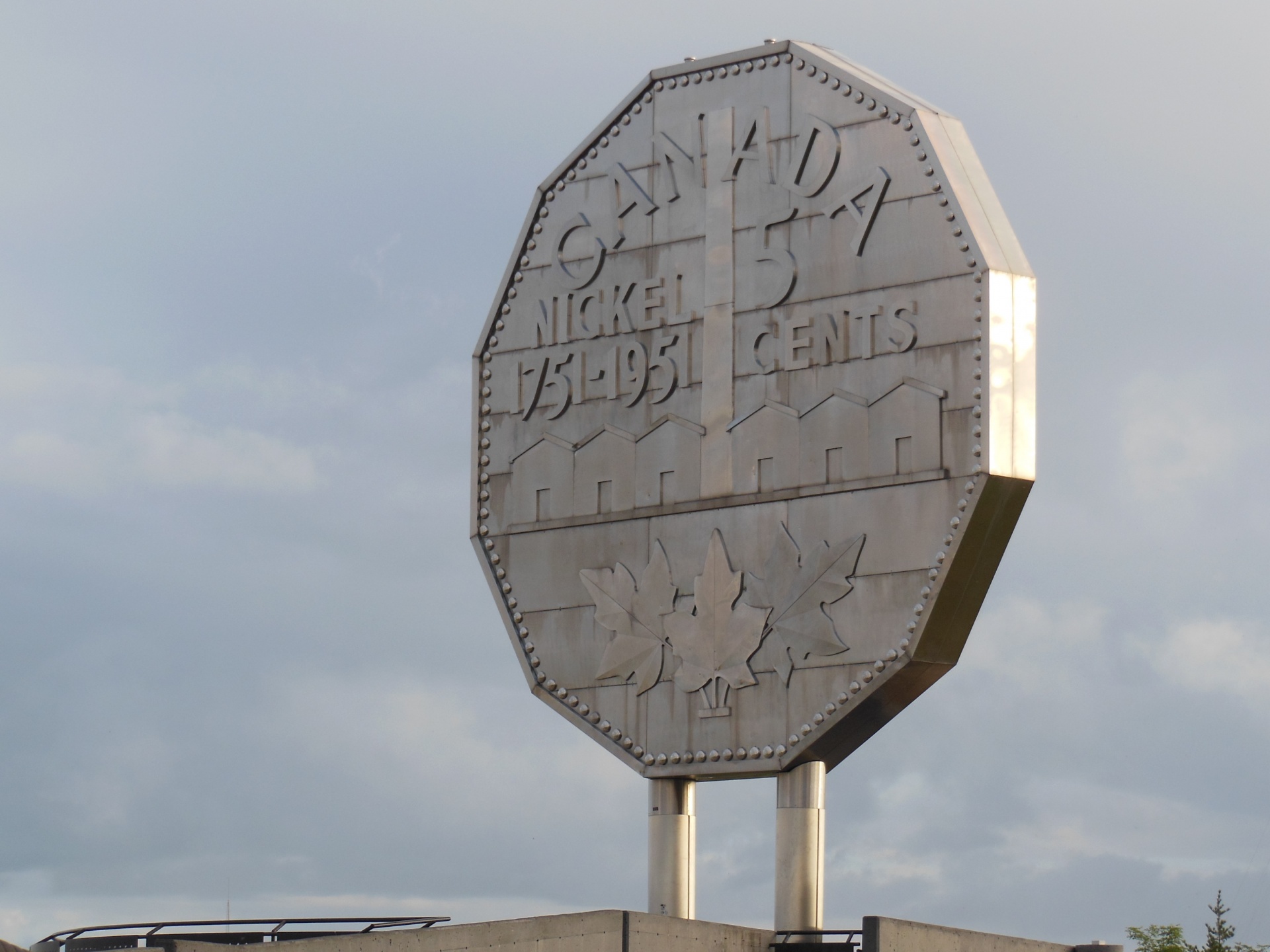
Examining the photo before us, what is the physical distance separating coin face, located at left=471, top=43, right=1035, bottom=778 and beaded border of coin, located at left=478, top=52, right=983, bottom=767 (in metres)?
0.02

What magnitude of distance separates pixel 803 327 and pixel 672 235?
Result: 1.95m

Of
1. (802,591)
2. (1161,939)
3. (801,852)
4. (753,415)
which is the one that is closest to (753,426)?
(753,415)

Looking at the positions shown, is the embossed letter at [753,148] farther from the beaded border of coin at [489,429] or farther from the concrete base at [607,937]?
the concrete base at [607,937]

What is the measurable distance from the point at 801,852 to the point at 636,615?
2893 millimetres

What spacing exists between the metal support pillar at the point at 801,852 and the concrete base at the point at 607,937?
1.11 ft

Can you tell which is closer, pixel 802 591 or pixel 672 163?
pixel 802 591

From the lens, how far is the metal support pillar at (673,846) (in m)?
21.3

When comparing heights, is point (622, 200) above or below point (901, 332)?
above

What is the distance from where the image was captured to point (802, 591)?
20.5 m

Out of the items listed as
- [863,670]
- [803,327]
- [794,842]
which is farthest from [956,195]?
[794,842]

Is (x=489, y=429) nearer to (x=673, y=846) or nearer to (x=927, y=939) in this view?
(x=673, y=846)

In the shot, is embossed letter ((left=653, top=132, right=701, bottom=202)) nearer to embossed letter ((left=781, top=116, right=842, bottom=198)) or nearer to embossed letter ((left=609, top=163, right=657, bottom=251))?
embossed letter ((left=609, top=163, right=657, bottom=251))

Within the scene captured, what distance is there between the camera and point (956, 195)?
66.2 ft

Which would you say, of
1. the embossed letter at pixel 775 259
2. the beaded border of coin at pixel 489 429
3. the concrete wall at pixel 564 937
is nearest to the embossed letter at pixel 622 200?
the beaded border of coin at pixel 489 429
